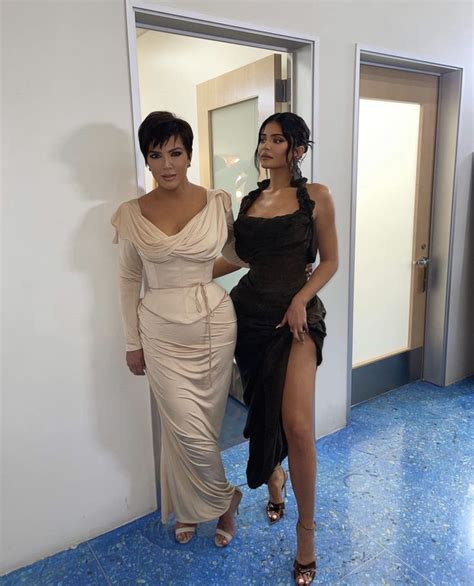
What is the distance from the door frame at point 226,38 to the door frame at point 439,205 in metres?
0.30

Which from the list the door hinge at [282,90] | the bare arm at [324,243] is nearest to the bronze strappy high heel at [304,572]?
the bare arm at [324,243]

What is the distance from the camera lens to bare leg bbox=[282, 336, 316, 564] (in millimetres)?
1693

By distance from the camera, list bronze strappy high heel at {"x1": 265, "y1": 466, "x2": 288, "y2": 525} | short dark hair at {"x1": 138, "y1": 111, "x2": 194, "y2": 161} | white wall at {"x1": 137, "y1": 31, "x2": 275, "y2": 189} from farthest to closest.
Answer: white wall at {"x1": 137, "y1": 31, "x2": 275, "y2": 189} → bronze strappy high heel at {"x1": 265, "y1": 466, "x2": 288, "y2": 525} → short dark hair at {"x1": 138, "y1": 111, "x2": 194, "y2": 161}

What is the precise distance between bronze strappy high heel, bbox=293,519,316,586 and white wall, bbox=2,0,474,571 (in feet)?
2.26

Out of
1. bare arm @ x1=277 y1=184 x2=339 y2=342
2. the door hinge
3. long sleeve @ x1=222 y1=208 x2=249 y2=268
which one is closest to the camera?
bare arm @ x1=277 y1=184 x2=339 y2=342

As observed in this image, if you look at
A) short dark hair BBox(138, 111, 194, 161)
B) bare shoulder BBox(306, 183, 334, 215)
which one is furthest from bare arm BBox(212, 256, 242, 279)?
short dark hair BBox(138, 111, 194, 161)

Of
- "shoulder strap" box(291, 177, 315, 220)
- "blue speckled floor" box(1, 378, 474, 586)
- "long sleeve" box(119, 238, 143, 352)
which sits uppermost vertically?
"shoulder strap" box(291, 177, 315, 220)

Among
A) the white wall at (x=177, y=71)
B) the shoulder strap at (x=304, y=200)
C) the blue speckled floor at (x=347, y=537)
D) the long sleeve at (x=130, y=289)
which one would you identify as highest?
the white wall at (x=177, y=71)

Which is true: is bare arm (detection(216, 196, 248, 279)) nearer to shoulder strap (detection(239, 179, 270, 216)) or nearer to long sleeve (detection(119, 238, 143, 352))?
shoulder strap (detection(239, 179, 270, 216))

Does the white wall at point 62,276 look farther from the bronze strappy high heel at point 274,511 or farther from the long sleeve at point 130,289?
the bronze strappy high heel at point 274,511

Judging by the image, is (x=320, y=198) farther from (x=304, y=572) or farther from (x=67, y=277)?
(x=304, y=572)

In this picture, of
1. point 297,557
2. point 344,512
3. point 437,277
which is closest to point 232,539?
point 297,557

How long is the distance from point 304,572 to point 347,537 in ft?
0.94

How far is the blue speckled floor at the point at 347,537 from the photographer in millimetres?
1753
